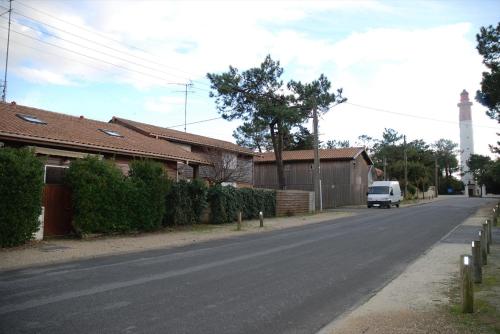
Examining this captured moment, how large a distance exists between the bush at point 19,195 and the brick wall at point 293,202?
18.5 metres

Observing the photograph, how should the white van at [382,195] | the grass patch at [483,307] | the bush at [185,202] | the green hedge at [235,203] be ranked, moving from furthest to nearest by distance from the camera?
1. the white van at [382,195]
2. the green hedge at [235,203]
3. the bush at [185,202]
4. the grass patch at [483,307]

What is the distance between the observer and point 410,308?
23.0 feet

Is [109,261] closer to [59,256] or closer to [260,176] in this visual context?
[59,256]

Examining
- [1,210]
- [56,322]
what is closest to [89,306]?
[56,322]

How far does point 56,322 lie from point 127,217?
38.6 ft

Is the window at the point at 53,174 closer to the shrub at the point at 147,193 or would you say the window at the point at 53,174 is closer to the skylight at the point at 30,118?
the skylight at the point at 30,118

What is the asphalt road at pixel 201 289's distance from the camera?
6.05 metres

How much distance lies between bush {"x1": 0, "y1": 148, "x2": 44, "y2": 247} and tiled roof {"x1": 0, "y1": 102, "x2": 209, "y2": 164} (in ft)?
10.8

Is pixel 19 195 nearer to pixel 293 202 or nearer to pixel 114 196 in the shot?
pixel 114 196

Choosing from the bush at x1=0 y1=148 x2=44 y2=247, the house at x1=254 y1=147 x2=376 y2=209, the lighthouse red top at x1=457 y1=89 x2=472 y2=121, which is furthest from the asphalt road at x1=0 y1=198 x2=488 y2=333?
the lighthouse red top at x1=457 y1=89 x2=472 y2=121

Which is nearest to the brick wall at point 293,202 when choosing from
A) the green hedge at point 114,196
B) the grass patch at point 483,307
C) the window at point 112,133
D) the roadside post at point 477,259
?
the window at point 112,133

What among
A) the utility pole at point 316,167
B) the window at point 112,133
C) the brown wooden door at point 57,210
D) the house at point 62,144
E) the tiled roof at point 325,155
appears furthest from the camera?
the tiled roof at point 325,155

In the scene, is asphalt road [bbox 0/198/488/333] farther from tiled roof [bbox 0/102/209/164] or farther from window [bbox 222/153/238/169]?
window [bbox 222/153/238/169]

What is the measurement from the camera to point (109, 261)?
11734mm
